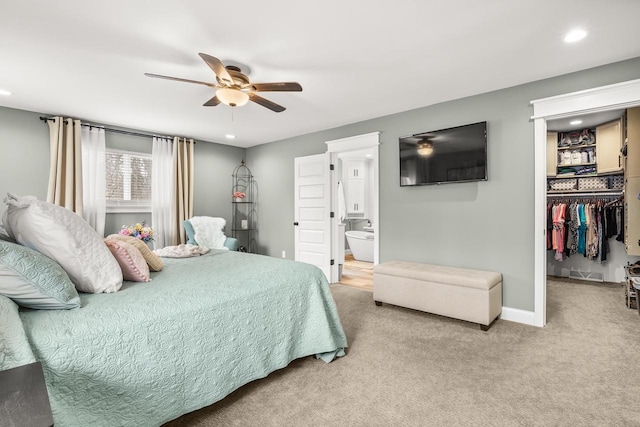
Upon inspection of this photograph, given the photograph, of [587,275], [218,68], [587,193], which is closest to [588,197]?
[587,193]

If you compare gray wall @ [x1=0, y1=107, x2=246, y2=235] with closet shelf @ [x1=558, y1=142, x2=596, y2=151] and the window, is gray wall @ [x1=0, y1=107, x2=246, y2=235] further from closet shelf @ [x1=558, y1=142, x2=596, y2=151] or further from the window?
closet shelf @ [x1=558, y1=142, x2=596, y2=151]

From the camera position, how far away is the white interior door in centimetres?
492

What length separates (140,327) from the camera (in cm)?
139

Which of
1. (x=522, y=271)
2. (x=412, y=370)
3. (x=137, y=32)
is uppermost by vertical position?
(x=137, y=32)

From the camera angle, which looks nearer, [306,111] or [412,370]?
[412,370]

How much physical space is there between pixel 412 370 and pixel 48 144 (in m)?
5.03

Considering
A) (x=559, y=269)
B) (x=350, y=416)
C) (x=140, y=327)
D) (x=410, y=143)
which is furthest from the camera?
(x=559, y=269)

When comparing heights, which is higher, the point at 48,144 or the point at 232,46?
the point at 232,46

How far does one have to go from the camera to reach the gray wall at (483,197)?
3.12 metres

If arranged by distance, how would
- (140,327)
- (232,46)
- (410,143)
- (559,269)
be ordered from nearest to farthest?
(140,327) → (232,46) → (410,143) → (559,269)

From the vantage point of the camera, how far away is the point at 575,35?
228 centimetres

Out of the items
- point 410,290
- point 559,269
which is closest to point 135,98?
point 410,290

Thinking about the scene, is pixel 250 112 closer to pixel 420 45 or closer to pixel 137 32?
pixel 137 32

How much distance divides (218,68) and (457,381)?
8.96 ft
